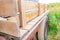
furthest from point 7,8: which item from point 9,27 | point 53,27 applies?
point 53,27

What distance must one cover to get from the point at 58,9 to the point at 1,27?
9.53 m

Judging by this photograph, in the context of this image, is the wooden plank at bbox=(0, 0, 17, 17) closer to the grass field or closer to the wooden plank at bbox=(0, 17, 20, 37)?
the wooden plank at bbox=(0, 17, 20, 37)

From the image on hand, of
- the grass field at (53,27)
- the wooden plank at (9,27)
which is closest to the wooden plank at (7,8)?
the wooden plank at (9,27)

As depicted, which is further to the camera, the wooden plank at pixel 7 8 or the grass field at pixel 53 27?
the grass field at pixel 53 27

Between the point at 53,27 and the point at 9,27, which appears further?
the point at 53,27

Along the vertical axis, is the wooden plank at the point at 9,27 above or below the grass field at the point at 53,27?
above

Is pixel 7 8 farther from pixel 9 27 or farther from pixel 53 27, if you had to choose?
pixel 53 27

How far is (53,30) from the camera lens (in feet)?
22.7

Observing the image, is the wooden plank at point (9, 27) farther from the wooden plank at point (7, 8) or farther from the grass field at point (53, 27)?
the grass field at point (53, 27)

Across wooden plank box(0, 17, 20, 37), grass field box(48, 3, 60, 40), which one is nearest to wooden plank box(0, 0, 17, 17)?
wooden plank box(0, 17, 20, 37)

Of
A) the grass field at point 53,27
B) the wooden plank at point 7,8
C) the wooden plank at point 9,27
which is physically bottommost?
the grass field at point 53,27

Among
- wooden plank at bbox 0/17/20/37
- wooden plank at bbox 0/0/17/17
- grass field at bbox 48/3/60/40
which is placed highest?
wooden plank at bbox 0/0/17/17

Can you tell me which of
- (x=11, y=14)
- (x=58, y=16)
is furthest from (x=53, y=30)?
(x=11, y=14)

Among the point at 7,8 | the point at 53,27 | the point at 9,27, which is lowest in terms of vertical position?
the point at 53,27
